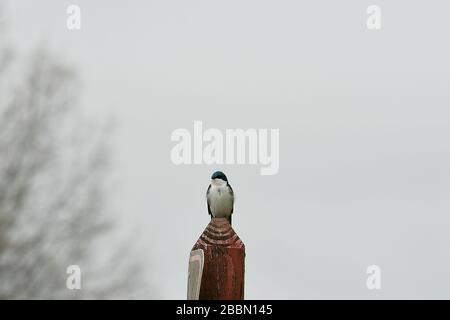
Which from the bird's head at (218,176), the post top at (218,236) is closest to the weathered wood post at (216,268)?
the post top at (218,236)

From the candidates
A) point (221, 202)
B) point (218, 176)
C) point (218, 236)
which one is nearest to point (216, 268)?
point (218, 236)

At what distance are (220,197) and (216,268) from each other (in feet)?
1.67

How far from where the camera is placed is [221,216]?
8.81m

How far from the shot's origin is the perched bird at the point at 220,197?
8828 mm

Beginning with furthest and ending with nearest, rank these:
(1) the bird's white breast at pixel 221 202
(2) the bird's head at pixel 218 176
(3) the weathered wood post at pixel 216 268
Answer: (2) the bird's head at pixel 218 176 < (1) the bird's white breast at pixel 221 202 < (3) the weathered wood post at pixel 216 268

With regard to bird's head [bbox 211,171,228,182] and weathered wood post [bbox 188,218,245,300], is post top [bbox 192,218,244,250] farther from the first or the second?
bird's head [bbox 211,171,228,182]

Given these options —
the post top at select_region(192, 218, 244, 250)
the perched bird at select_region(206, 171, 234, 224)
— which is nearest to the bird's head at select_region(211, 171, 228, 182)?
the perched bird at select_region(206, 171, 234, 224)

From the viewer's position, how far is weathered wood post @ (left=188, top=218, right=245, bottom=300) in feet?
28.3

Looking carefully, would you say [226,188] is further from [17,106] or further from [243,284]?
[17,106]

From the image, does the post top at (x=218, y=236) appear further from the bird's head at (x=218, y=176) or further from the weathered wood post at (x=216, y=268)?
the bird's head at (x=218, y=176)
